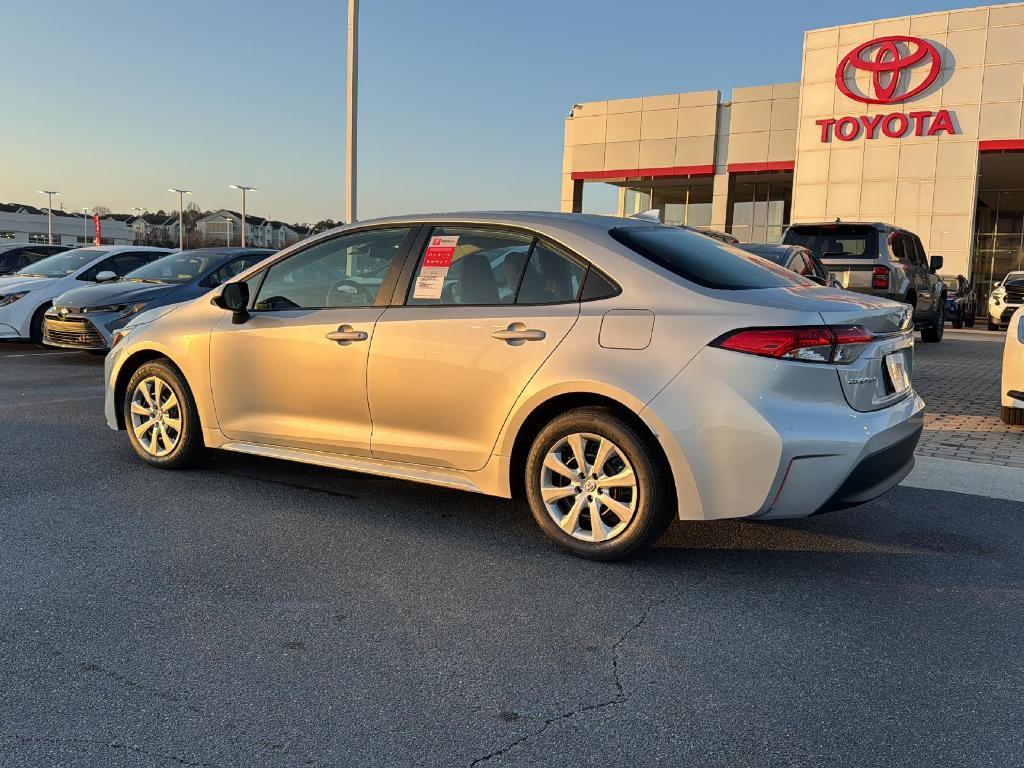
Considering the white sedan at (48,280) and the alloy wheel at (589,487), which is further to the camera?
the white sedan at (48,280)

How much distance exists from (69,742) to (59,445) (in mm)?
4348

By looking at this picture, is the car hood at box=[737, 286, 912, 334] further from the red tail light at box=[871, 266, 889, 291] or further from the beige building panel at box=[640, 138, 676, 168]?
the beige building panel at box=[640, 138, 676, 168]

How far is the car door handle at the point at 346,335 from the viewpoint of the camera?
15.8ft

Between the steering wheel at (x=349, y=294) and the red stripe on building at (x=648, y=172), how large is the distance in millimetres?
32613

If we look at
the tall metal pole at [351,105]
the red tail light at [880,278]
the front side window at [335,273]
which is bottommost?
the front side window at [335,273]

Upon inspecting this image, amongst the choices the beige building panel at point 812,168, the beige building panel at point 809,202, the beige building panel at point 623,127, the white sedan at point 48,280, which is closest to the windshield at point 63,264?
the white sedan at point 48,280

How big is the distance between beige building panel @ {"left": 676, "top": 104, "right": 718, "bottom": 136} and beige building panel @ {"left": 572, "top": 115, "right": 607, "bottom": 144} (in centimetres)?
340

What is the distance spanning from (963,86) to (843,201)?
4884 mm

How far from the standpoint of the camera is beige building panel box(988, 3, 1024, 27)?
2742 cm

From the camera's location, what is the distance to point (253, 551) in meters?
4.28

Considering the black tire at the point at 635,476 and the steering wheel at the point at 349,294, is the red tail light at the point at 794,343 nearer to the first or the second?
the black tire at the point at 635,476

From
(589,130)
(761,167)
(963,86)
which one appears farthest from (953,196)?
(589,130)

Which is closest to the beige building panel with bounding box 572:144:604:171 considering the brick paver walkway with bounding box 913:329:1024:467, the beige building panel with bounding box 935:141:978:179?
the beige building panel with bounding box 935:141:978:179

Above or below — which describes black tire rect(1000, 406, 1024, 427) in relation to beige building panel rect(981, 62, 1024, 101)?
below
